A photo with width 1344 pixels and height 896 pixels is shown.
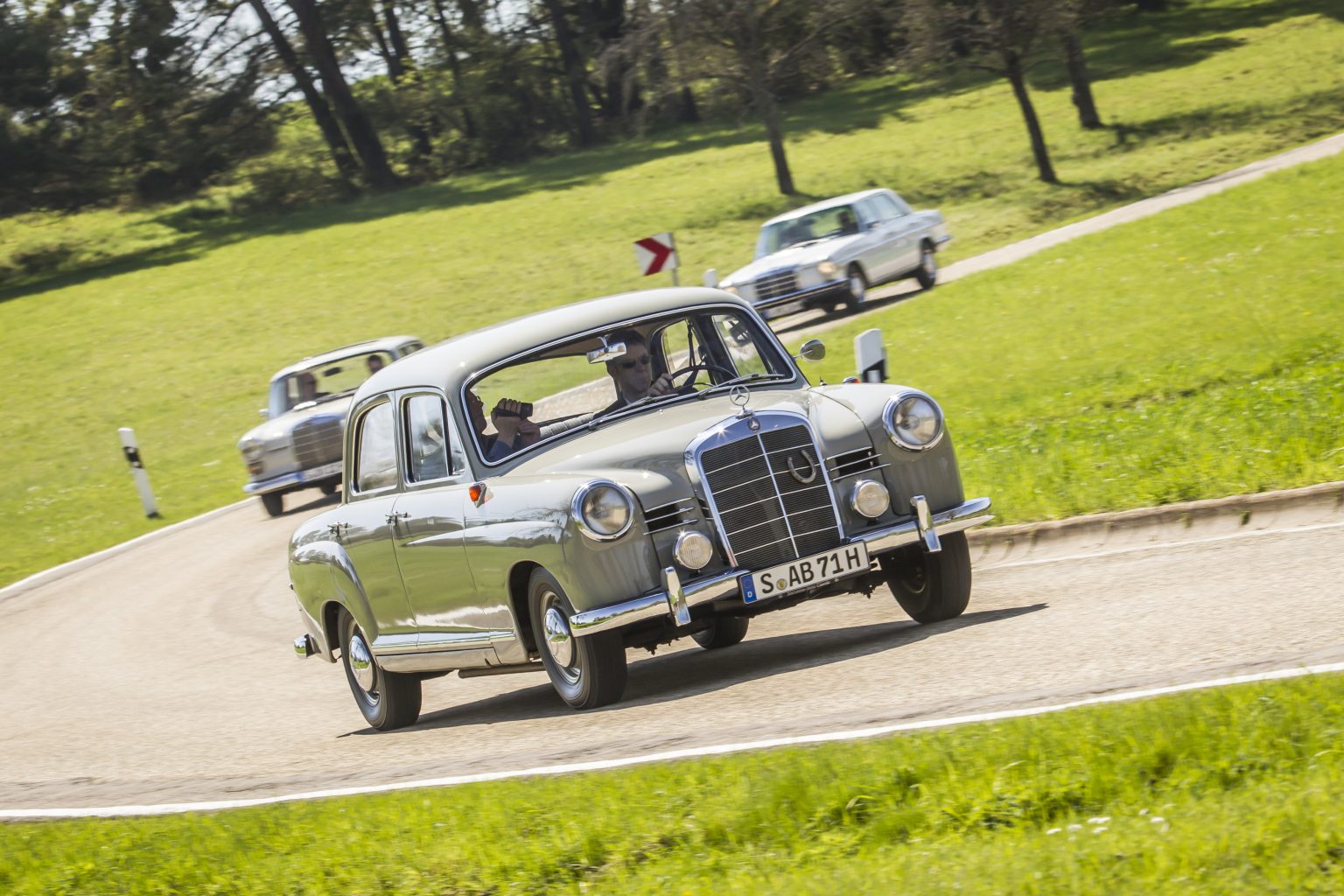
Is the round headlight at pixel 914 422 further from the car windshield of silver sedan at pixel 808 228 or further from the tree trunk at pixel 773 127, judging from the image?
the tree trunk at pixel 773 127

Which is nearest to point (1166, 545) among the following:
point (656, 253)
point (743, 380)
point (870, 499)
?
point (870, 499)

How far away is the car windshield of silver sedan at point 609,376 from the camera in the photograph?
866 centimetres

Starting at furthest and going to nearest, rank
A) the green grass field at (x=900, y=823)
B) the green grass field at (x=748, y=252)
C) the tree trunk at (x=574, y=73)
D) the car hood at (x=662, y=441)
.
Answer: the tree trunk at (x=574, y=73)
the green grass field at (x=748, y=252)
the car hood at (x=662, y=441)
the green grass field at (x=900, y=823)

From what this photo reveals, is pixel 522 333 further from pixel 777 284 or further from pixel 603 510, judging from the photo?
pixel 777 284

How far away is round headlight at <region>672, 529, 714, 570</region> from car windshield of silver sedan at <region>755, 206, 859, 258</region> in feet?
69.2

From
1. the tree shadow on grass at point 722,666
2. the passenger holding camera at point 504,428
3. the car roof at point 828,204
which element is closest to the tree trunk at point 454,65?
the car roof at point 828,204

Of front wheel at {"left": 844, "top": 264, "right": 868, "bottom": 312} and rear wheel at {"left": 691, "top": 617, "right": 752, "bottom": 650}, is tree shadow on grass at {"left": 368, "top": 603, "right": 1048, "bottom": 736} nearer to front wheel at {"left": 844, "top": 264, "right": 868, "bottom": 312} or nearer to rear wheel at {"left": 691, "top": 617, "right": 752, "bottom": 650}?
rear wheel at {"left": 691, "top": 617, "right": 752, "bottom": 650}

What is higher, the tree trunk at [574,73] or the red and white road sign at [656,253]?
the tree trunk at [574,73]

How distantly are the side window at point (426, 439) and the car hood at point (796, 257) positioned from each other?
738 inches

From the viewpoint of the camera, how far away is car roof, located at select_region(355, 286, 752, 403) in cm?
877

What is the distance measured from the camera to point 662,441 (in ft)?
25.8

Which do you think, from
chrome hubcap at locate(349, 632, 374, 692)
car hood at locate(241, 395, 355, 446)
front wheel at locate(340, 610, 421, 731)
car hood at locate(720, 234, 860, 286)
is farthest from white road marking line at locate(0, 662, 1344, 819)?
car hood at locate(720, 234, 860, 286)

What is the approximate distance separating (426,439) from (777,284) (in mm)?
18860

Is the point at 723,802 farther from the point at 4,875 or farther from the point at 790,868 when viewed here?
the point at 4,875
